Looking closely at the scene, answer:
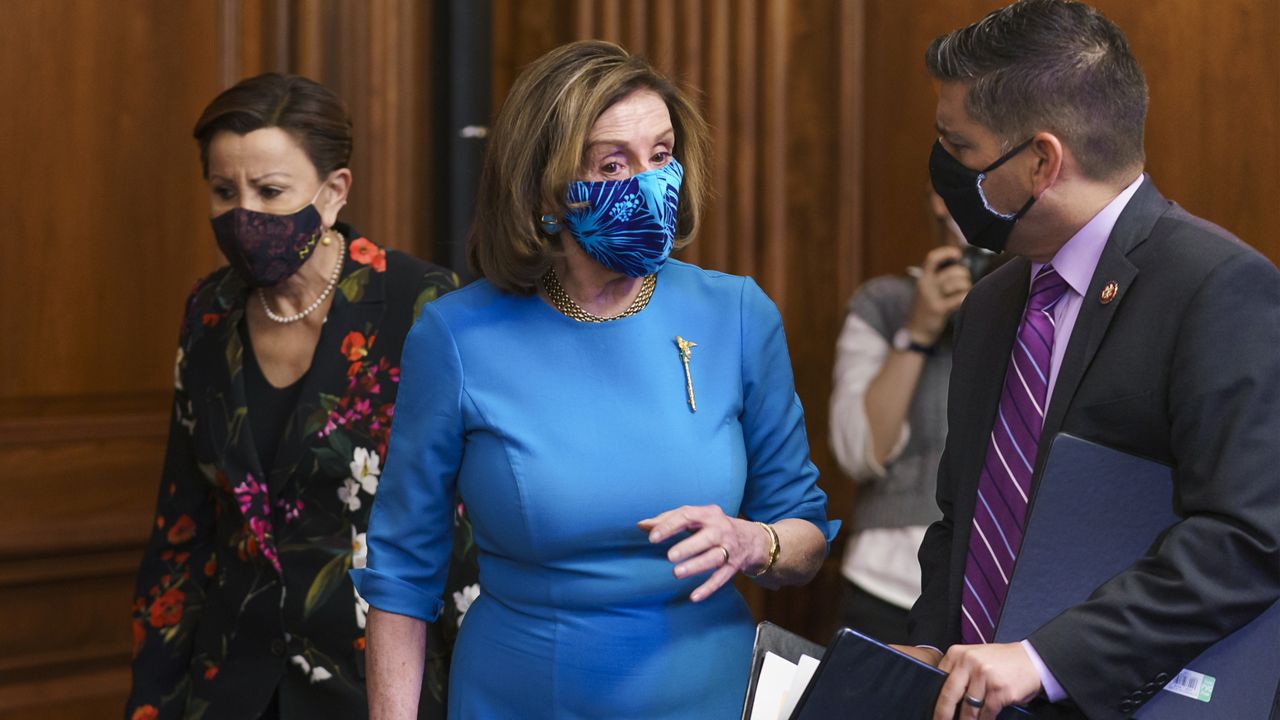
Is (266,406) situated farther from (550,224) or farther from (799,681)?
(799,681)

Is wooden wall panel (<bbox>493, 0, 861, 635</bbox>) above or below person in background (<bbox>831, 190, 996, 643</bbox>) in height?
above

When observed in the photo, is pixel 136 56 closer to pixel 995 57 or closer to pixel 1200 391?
pixel 995 57

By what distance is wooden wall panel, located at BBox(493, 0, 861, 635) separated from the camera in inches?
124

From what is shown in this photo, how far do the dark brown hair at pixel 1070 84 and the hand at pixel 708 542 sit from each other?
0.52 m

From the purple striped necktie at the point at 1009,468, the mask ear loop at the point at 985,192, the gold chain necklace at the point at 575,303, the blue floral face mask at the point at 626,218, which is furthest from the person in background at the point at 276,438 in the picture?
the mask ear loop at the point at 985,192

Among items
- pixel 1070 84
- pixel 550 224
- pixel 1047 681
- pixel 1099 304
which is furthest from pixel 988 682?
pixel 550 224

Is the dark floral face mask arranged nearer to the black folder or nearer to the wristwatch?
the wristwatch

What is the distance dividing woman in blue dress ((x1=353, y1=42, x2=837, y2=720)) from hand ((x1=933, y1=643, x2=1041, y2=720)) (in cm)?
31

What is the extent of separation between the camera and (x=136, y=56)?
319 cm

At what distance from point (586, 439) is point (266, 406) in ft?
2.78

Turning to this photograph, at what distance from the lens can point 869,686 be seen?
1.32m

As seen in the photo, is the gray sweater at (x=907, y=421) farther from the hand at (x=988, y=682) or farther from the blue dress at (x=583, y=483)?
the hand at (x=988, y=682)

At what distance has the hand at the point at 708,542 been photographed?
4.78 feet

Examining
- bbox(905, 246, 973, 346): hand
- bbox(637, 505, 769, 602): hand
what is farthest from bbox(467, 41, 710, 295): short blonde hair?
bbox(905, 246, 973, 346): hand
